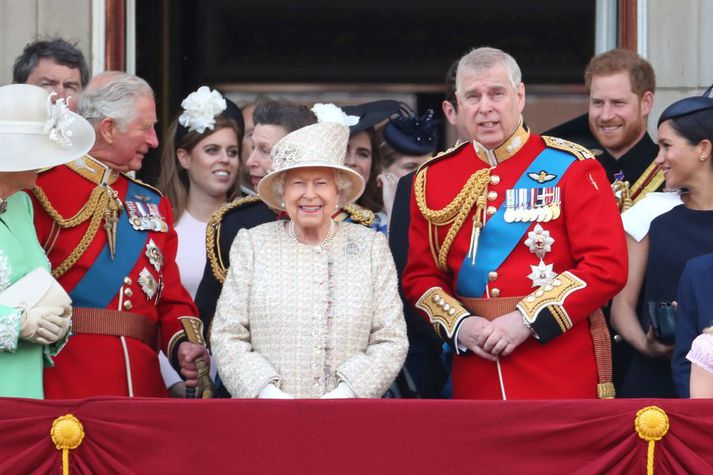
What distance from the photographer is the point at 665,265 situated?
5.59m

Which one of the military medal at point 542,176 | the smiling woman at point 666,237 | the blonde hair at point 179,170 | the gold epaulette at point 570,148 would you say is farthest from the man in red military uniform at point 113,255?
the smiling woman at point 666,237

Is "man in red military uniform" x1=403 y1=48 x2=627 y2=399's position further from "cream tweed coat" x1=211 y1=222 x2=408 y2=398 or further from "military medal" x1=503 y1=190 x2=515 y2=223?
"cream tweed coat" x1=211 y1=222 x2=408 y2=398

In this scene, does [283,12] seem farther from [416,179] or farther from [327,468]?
[327,468]

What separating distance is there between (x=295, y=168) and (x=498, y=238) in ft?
2.36

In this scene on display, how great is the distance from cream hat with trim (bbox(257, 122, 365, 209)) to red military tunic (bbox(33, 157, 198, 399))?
56cm

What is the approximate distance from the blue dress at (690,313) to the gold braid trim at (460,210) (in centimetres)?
73

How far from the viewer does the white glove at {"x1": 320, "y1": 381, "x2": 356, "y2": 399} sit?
4941 millimetres

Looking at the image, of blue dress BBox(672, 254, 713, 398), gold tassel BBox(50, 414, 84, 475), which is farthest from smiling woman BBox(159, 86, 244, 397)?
blue dress BBox(672, 254, 713, 398)

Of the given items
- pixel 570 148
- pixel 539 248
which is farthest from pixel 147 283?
pixel 570 148

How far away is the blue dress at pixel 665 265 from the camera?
5.56 metres

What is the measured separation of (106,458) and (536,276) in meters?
1.56

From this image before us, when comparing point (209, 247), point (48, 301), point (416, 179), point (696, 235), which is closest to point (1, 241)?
point (48, 301)

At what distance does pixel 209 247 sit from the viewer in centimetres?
581

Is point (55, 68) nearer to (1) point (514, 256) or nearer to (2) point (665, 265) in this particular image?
(1) point (514, 256)
